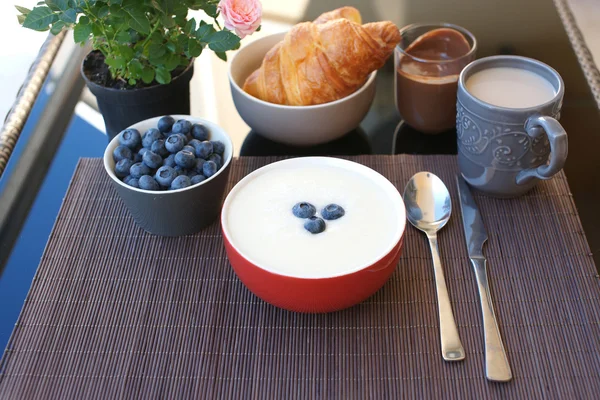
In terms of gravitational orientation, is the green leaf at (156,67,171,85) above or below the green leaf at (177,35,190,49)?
below

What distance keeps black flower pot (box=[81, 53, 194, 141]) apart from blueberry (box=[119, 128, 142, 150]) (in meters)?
0.11

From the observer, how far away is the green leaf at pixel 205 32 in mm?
919

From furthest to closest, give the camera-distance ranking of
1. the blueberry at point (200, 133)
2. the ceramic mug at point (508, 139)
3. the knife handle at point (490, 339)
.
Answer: the blueberry at point (200, 133), the ceramic mug at point (508, 139), the knife handle at point (490, 339)

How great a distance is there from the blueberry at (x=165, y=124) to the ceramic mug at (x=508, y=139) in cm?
43

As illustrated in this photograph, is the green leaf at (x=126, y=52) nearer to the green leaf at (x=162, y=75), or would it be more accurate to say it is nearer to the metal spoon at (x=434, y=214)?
the green leaf at (x=162, y=75)

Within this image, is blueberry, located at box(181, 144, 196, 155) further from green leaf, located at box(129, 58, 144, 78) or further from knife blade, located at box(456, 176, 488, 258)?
knife blade, located at box(456, 176, 488, 258)

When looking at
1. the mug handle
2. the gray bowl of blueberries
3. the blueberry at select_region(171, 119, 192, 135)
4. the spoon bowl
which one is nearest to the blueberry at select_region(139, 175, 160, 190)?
the gray bowl of blueberries

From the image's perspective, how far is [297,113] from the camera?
976 millimetres

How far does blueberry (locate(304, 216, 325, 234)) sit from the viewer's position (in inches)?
29.3

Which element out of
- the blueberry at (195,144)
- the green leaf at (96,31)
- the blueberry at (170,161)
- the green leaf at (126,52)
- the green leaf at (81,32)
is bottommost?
the blueberry at (195,144)

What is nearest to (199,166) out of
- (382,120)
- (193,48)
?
(193,48)

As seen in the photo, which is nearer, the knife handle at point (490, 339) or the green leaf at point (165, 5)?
the knife handle at point (490, 339)

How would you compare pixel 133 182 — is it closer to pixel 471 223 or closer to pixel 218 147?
pixel 218 147

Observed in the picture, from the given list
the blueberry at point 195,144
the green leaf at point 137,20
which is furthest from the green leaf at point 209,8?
the blueberry at point 195,144
